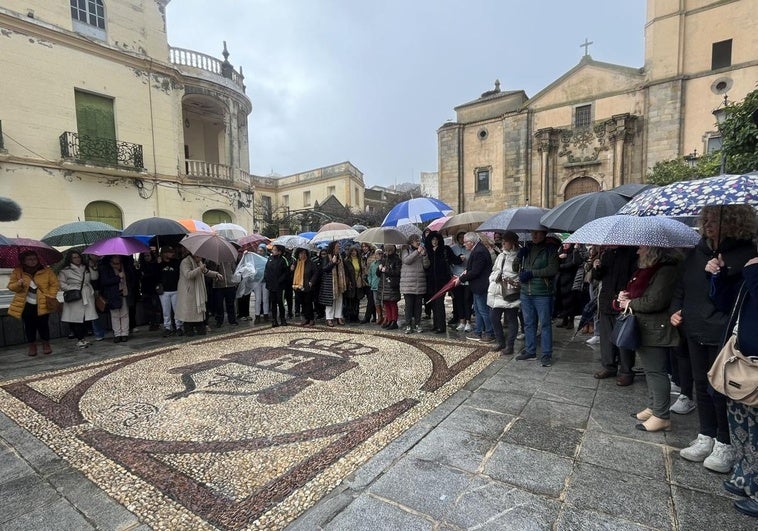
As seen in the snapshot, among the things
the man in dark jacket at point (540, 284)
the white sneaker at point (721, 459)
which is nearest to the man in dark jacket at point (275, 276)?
the man in dark jacket at point (540, 284)

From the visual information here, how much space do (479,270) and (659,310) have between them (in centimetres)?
304

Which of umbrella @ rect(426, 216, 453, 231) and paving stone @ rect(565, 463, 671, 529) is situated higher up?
umbrella @ rect(426, 216, 453, 231)

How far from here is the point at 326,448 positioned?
118 inches

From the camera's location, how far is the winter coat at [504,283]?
5250 mm

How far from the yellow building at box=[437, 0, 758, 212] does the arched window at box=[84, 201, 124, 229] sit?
67.1 ft

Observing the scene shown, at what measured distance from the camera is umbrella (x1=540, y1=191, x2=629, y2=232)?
4.50 meters

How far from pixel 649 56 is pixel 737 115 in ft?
65.8

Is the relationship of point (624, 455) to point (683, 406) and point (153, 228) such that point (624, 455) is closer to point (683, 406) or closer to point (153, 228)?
point (683, 406)

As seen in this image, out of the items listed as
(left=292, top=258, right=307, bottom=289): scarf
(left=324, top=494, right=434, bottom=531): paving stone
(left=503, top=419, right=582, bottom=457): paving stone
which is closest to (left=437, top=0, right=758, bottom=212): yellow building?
(left=292, top=258, right=307, bottom=289): scarf

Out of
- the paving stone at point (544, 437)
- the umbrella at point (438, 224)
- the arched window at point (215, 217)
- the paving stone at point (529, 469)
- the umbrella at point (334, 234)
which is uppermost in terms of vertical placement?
the arched window at point (215, 217)

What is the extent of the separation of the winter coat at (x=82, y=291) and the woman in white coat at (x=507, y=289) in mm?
6613

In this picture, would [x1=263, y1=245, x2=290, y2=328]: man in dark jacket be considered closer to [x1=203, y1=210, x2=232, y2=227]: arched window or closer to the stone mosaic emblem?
the stone mosaic emblem

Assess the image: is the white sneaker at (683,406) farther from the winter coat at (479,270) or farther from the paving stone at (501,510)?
the winter coat at (479,270)

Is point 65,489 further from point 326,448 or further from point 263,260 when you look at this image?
point 263,260
